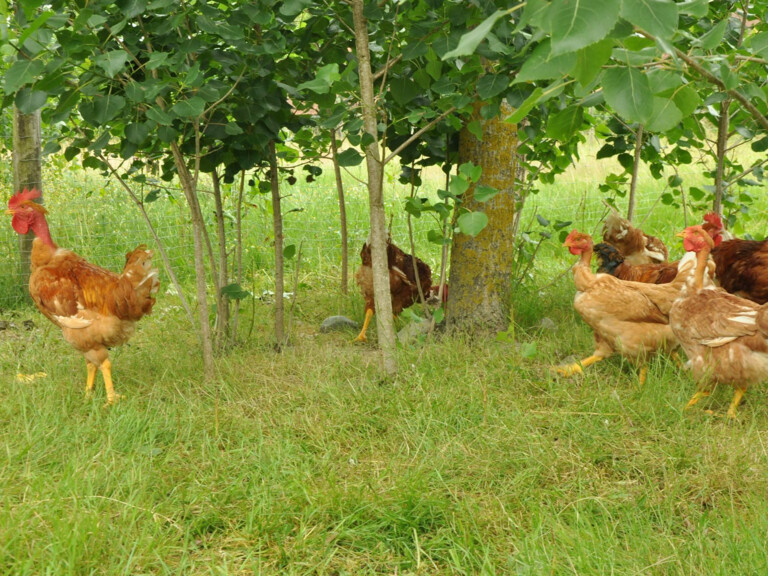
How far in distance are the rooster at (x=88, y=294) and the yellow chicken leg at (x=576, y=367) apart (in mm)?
2183

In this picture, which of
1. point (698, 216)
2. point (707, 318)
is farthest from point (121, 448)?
point (698, 216)

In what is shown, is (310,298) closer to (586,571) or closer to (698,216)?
(586,571)

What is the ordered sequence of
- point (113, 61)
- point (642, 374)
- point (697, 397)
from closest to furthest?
point (113, 61) < point (697, 397) < point (642, 374)

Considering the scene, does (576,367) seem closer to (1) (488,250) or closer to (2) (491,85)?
(1) (488,250)

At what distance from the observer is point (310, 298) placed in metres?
6.11

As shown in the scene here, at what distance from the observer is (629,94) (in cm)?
136

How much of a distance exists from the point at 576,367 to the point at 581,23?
3.07m

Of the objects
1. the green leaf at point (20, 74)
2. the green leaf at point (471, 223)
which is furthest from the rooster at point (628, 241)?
the green leaf at point (20, 74)

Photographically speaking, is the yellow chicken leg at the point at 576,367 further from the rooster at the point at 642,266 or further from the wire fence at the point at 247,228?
the wire fence at the point at 247,228

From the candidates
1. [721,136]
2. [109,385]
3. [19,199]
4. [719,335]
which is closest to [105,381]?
[109,385]

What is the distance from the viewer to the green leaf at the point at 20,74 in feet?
8.36

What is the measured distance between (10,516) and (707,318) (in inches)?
120

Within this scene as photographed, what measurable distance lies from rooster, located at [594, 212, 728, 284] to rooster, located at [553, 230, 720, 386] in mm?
517

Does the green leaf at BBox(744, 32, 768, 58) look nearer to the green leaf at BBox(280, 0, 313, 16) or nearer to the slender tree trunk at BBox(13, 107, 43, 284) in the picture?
the green leaf at BBox(280, 0, 313, 16)
